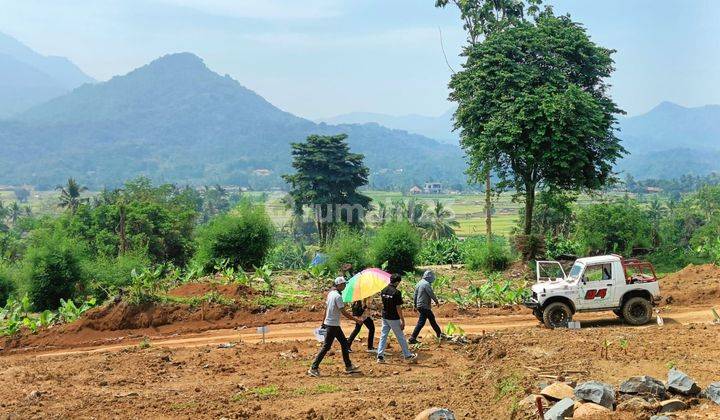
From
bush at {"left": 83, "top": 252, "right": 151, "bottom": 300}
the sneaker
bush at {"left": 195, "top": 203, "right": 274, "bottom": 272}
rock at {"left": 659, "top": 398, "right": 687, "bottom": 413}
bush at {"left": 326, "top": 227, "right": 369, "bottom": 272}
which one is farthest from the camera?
bush at {"left": 195, "top": 203, "right": 274, "bottom": 272}

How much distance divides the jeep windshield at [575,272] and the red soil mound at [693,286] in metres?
5.03

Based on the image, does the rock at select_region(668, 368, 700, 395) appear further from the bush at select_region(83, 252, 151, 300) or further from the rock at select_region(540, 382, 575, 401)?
the bush at select_region(83, 252, 151, 300)

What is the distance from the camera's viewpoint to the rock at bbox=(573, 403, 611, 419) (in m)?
8.62

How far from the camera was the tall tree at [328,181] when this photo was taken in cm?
5834

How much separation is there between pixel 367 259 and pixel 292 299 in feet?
25.1

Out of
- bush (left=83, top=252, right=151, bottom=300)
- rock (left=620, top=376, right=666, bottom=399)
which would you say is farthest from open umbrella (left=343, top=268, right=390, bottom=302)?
bush (left=83, top=252, right=151, bottom=300)

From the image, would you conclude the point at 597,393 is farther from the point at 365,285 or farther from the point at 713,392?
the point at 365,285

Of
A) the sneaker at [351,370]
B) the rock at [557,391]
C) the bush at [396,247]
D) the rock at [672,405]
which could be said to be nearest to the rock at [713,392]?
the rock at [672,405]

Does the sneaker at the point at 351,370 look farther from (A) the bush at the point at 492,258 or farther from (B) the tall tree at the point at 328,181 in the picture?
(B) the tall tree at the point at 328,181

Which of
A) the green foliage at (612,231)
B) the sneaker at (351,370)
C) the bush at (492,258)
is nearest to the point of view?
the sneaker at (351,370)

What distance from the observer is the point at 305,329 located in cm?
1889

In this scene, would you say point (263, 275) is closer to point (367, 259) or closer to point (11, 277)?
point (367, 259)

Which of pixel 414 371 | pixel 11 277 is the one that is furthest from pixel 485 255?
pixel 11 277

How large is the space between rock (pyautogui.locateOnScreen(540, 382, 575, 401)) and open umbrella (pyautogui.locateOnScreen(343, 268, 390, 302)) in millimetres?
4617
